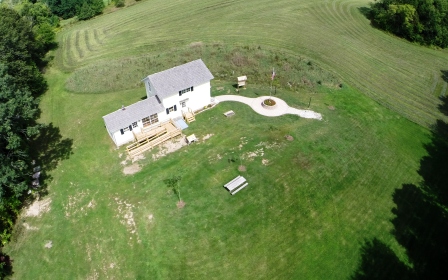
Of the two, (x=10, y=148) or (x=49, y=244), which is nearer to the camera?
(x=49, y=244)

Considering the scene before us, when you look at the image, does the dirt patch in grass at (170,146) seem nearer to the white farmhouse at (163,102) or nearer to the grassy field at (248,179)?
the grassy field at (248,179)

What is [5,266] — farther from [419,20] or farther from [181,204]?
[419,20]


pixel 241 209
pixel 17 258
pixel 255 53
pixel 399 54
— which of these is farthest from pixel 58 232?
pixel 399 54

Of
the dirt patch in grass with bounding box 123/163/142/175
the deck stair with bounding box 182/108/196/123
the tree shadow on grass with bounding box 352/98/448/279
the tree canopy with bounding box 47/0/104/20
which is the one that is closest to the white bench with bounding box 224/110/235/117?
the deck stair with bounding box 182/108/196/123

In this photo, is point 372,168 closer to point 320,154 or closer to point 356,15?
point 320,154

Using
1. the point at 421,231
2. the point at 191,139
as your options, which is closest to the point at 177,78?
the point at 191,139

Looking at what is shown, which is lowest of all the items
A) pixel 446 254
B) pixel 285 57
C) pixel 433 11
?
pixel 446 254
